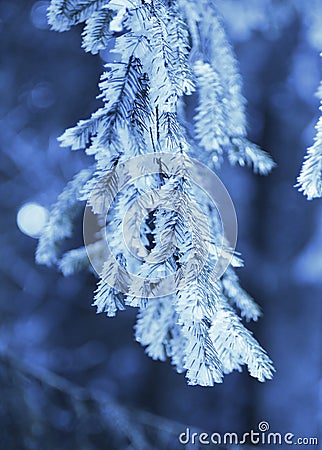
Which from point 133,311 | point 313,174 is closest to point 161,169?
point 313,174

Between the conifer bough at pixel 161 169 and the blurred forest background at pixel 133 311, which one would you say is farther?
the blurred forest background at pixel 133 311

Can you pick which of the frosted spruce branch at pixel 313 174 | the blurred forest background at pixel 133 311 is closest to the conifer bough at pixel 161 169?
the frosted spruce branch at pixel 313 174

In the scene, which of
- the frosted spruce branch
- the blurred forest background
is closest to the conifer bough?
the frosted spruce branch

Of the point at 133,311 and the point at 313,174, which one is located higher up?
the point at 133,311

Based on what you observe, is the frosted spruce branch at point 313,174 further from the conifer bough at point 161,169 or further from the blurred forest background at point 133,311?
the blurred forest background at point 133,311

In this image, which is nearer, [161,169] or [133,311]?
[161,169]

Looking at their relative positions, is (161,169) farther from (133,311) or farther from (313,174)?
(133,311)

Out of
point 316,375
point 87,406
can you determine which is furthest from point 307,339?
point 87,406

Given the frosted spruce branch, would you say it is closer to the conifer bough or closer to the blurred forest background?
the conifer bough
